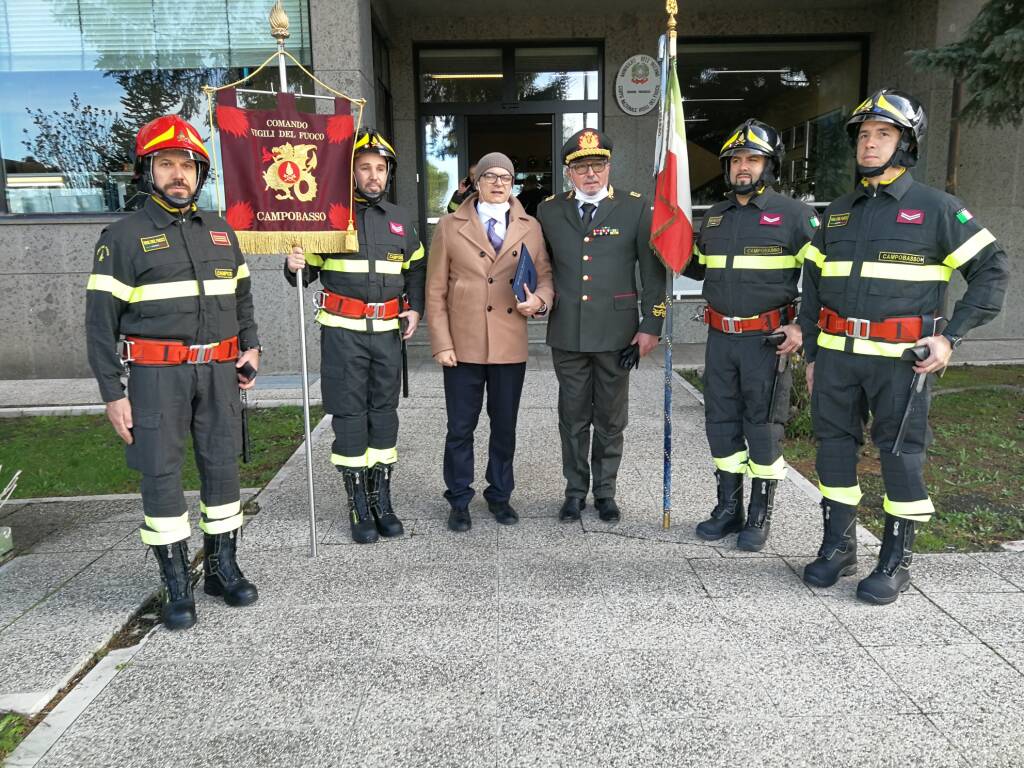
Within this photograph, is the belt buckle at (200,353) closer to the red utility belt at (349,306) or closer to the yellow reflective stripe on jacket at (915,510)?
the red utility belt at (349,306)

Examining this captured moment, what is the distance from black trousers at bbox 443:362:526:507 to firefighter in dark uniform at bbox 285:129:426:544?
34 centimetres

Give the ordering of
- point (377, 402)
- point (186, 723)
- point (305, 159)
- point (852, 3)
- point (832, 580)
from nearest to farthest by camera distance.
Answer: point (186, 723) < point (832, 580) < point (305, 159) < point (377, 402) < point (852, 3)

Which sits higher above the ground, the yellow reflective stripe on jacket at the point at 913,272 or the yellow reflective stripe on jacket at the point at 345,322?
the yellow reflective stripe on jacket at the point at 913,272

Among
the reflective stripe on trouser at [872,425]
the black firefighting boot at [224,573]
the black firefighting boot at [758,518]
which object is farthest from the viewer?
the black firefighting boot at [758,518]

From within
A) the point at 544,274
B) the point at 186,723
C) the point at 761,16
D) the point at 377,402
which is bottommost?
the point at 186,723

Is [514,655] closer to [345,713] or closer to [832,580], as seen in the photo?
[345,713]

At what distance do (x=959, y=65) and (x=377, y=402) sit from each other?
5970mm

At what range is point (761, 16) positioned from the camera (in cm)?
1077

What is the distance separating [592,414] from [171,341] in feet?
7.48

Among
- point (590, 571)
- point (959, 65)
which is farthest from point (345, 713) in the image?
point (959, 65)

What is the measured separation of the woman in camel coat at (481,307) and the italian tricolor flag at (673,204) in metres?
0.66

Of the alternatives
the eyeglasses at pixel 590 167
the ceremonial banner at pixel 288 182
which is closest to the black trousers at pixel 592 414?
the eyeglasses at pixel 590 167

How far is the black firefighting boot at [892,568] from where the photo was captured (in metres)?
3.40

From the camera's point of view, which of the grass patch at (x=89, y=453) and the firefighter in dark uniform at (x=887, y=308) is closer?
the firefighter in dark uniform at (x=887, y=308)
